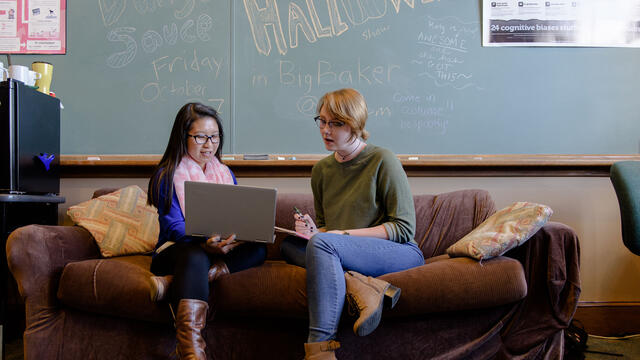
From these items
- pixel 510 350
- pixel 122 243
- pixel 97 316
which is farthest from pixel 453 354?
pixel 122 243

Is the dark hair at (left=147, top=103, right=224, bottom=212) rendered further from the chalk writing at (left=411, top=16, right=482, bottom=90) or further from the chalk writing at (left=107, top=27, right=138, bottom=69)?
the chalk writing at (left=411, top=16, right=482, bottom=90)

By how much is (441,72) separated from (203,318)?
1.75 metres

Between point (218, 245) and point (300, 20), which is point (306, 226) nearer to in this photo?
point (218, 245)

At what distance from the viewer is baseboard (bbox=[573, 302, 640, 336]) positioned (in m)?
2.24

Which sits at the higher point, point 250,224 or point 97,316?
point 250,224

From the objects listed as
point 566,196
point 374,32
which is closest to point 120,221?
point 374,32

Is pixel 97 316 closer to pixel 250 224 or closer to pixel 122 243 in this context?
pixel 122 243

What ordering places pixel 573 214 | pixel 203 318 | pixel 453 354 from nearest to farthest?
1. pixel 203 318
2. pixel 453 354
3. pixel 573 214

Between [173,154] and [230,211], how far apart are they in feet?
1.21

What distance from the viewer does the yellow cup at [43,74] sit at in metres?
2.17

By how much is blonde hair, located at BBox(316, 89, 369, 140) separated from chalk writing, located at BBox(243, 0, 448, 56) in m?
0.87

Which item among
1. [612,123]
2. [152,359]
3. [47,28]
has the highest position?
[47,28]

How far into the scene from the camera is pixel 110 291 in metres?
1.52

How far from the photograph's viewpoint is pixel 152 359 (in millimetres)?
1528
